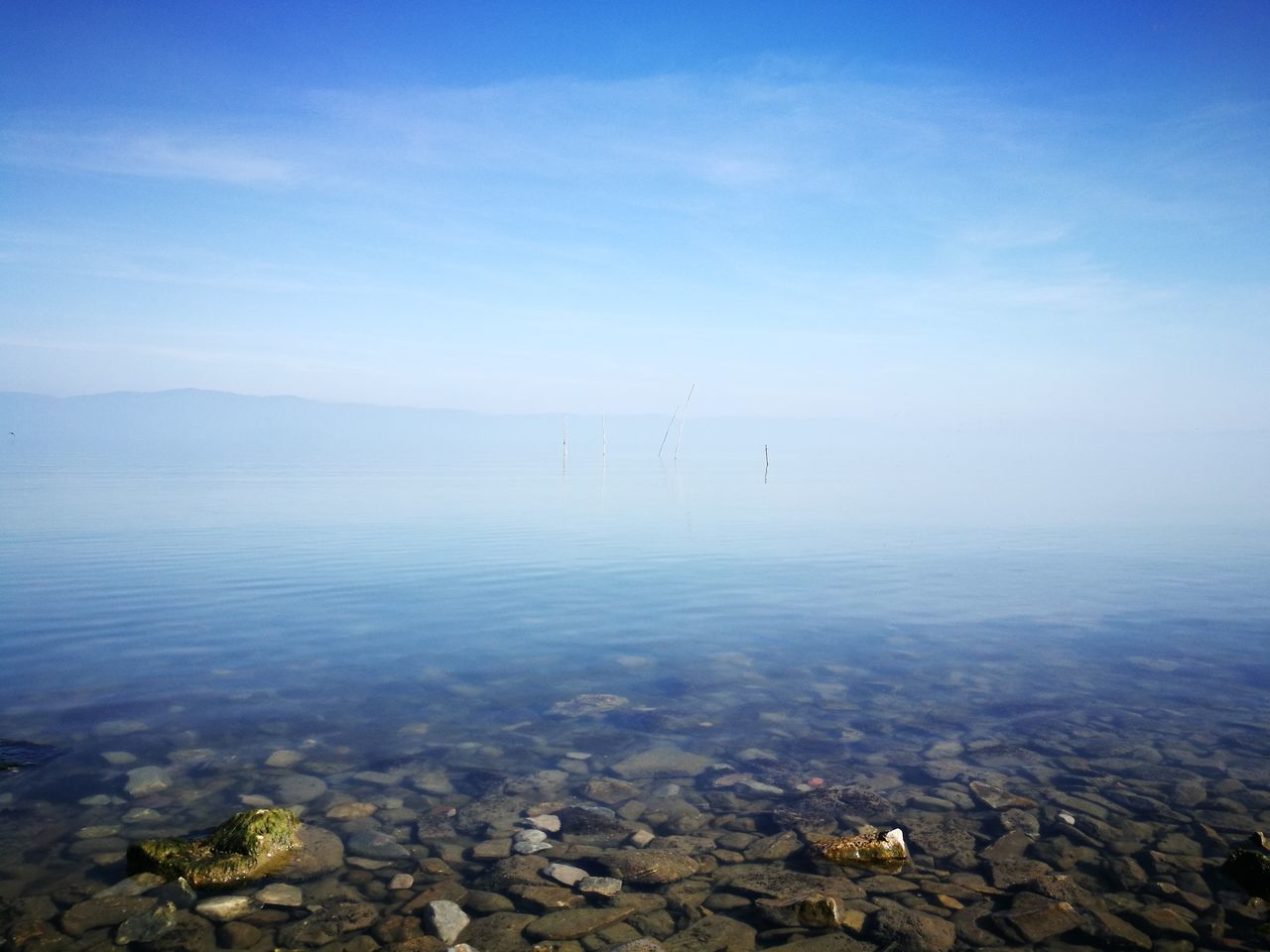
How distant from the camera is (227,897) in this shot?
692 cm

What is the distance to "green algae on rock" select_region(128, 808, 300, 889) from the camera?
7.21 metres

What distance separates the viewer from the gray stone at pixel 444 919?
21.4 feet

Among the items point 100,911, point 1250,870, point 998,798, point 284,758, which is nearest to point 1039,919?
point 1250,870

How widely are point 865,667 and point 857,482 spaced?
180ft

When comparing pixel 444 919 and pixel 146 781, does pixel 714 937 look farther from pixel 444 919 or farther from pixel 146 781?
pixel 146 781

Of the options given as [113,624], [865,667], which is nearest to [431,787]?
[865,667]

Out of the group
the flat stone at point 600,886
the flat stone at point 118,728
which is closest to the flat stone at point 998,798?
the flat stone at point 600,886

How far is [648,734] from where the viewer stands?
11.6m

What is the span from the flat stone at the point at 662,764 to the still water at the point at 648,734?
0.06 metres

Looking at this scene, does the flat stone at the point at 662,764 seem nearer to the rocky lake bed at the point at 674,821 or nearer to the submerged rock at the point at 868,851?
the rocky lake bed at the point at 674,821

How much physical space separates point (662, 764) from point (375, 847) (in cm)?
378

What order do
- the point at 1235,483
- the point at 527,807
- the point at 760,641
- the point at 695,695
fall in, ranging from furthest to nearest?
the point at 1235,483, the point at 760,641, the point at 695,695, the point at 527,807

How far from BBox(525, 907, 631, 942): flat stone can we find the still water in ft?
0.09

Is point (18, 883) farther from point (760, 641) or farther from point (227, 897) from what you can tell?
point (760, 641)
